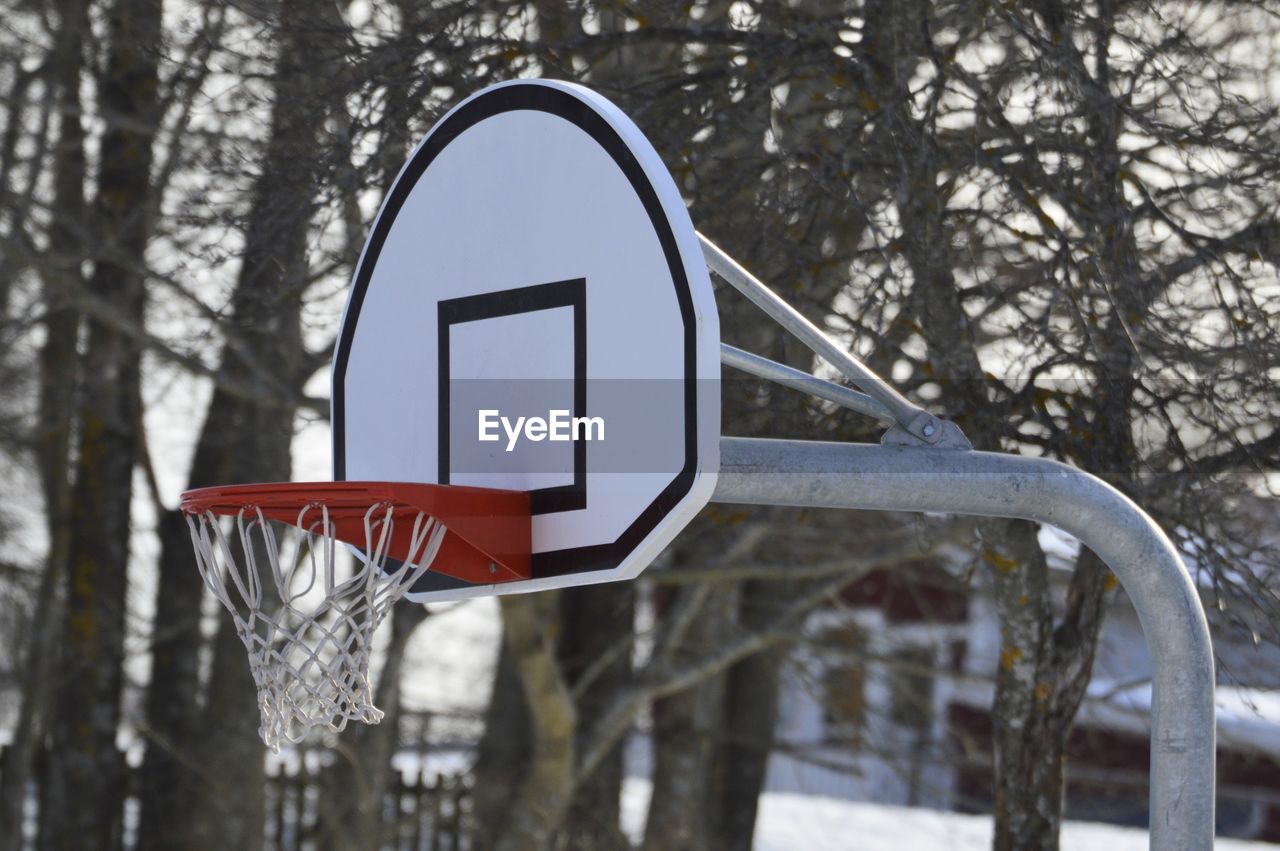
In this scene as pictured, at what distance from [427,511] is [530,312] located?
772 mm

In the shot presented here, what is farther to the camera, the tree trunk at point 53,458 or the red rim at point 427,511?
the tree trunk at point 53,458

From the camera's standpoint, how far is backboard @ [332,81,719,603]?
3.82 meters

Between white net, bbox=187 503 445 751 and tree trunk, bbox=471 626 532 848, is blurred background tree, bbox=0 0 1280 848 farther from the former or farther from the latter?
white net, bbox=187 503 445 751

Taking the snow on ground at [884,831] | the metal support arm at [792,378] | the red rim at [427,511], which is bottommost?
the snow on ground at [884,831]

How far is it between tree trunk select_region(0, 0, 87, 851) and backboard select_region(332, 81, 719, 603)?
24.0ft

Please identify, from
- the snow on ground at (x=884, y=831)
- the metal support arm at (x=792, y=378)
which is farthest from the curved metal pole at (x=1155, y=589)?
the snow on ground at (x=884, y=831)

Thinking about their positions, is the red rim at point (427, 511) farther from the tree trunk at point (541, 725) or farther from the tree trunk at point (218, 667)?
the tree trunk at point (541, 725)

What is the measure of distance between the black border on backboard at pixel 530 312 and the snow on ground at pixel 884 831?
9.76m

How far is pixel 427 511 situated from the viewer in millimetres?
3947

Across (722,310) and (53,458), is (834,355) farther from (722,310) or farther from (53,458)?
(53,458)

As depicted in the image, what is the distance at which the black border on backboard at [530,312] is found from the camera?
13.8ft

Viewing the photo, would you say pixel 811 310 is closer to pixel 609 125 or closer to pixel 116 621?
pixel 609 125

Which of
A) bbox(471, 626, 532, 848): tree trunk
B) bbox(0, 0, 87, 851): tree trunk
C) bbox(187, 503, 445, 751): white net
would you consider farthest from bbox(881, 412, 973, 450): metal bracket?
bbox(0, 0, 87, 851): tree trunk

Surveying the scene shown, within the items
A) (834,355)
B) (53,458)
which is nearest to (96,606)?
(53,458)
